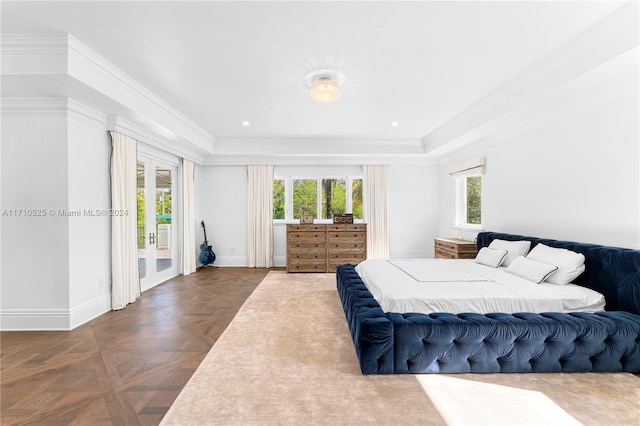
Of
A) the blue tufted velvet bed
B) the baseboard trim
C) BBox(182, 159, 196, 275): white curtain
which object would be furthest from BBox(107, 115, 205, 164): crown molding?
the blue tufted velvet bed

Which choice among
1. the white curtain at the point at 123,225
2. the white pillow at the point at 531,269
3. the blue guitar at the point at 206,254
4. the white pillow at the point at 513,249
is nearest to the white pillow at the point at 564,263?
the white pillow at the point at 531,269

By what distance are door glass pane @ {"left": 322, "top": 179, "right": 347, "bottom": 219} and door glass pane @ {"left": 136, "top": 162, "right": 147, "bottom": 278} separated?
3.87 metres

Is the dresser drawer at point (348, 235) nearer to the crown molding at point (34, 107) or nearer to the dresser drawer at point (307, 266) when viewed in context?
the dresser drawer at point (307, 266)

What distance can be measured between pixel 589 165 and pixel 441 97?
1.87 meters

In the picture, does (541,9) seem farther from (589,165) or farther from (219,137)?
(219,137)

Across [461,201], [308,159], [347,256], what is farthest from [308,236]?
[461,201]

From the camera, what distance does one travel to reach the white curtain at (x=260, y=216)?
23.1 ft

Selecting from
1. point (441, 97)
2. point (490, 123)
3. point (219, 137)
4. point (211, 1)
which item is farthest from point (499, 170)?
point (219, 137)

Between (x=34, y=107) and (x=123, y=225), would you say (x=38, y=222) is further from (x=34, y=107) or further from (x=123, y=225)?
(x=34, y=107)

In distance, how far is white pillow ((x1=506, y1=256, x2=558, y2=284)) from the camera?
3104 mm

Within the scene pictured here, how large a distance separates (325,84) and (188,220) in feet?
14.6

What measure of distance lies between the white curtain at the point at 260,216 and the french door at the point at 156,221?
163 centimetres

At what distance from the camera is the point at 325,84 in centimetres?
320

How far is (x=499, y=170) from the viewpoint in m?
4.88
